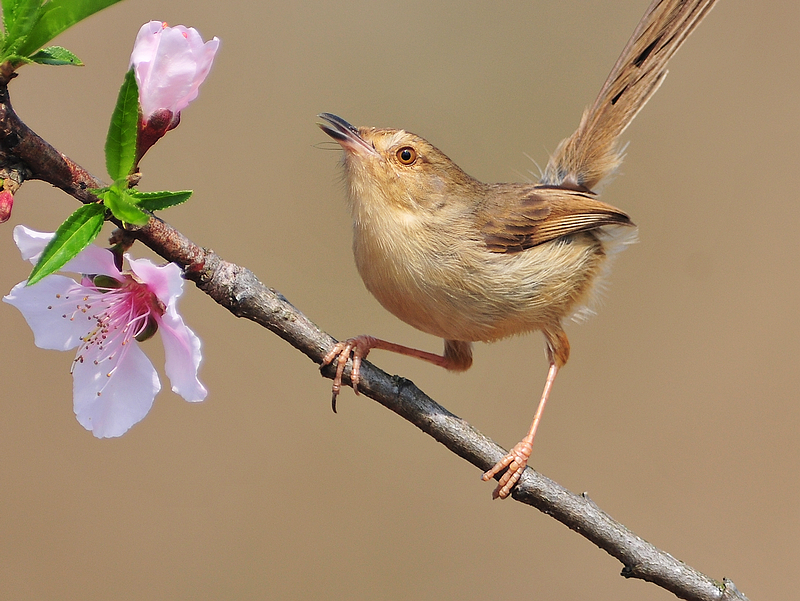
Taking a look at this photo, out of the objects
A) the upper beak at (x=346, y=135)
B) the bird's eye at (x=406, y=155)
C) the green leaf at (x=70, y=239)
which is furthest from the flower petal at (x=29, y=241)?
the bird's eye at (x=406, y=155)

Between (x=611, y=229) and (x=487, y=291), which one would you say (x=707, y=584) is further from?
(x=611, y=229)

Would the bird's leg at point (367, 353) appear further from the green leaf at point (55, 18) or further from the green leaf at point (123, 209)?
the green leaf at point (55, 18)

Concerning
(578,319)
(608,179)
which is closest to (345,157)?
(578,319)

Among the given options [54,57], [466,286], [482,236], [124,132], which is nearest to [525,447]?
[466,286]

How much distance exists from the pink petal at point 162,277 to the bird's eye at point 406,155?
187 cm

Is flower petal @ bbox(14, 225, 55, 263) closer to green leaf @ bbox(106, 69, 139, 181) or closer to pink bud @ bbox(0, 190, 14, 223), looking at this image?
pink bud @ bbox(0, 190, 14, 223)

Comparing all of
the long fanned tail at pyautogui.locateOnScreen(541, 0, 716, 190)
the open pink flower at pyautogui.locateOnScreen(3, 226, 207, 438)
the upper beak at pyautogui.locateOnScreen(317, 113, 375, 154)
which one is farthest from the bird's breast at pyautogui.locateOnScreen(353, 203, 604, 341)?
the open pink flower at pyautogui.locateOnScreen(3, 226, 207, 438)

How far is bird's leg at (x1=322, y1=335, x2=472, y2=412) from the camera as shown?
2.33m

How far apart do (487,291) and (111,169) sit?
2.00 m

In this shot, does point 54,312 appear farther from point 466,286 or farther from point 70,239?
point 466,286

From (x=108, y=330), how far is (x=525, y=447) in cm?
193

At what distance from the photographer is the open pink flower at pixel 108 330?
1626 millimetres

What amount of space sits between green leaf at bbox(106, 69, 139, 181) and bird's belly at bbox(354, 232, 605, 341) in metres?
1.66

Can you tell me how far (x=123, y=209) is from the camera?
1457mm
